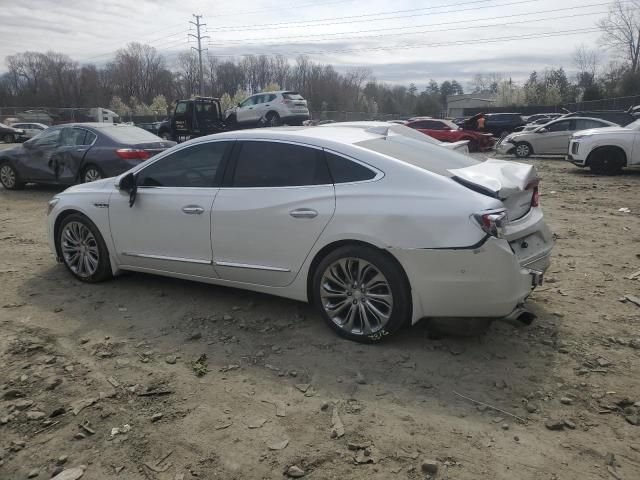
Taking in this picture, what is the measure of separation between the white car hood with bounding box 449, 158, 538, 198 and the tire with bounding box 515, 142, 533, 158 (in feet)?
53.0

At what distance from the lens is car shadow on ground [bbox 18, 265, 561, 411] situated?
3396 mm

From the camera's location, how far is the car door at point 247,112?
91.1ft

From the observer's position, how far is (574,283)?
509 cm

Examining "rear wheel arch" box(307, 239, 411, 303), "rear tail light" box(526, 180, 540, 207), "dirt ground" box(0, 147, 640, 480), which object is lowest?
"dirt ground" box(0, 147, 640, 480)

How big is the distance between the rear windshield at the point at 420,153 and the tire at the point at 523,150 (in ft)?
53.4

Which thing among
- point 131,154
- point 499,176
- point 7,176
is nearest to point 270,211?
point 499,176

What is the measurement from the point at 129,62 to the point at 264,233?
10855 centimetres

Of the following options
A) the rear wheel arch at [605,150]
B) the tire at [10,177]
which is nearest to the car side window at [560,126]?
the rear wheel arch at [605,150]

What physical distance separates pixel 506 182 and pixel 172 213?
2.77 metres

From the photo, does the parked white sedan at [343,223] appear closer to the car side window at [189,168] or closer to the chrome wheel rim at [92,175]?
the car side window at [189,168]

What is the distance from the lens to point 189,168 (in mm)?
4652

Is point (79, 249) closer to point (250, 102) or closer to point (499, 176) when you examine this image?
point (499, 176)

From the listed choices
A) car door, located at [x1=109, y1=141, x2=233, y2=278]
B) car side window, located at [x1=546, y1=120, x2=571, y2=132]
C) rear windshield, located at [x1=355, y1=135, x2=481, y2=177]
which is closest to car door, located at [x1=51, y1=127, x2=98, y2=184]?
car door, located at [x1=109, y1=141, x2=233, y2=278]

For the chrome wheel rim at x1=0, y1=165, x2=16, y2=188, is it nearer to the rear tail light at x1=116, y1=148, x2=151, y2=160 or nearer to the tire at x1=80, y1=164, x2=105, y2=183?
the tire at x1=80, y1=164, x2=105, y2=183
